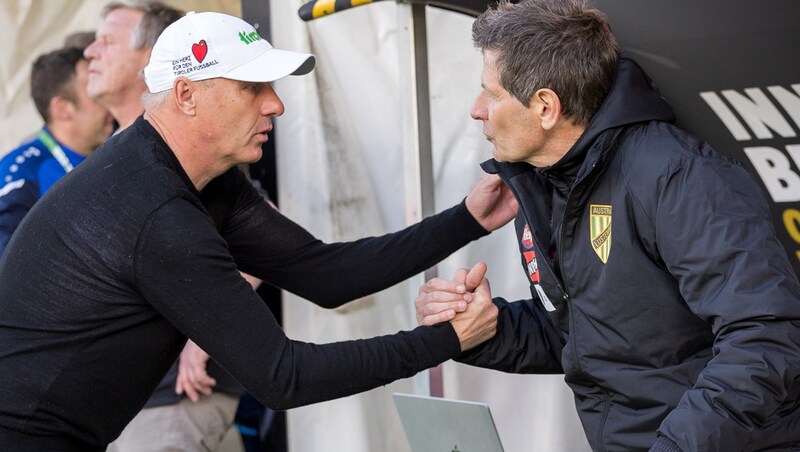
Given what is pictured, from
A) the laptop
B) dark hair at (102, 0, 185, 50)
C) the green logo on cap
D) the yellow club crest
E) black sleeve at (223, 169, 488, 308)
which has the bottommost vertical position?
the laptop

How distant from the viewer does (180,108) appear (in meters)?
2.17

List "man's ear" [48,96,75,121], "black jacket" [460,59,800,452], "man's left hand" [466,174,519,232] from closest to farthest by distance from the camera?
"black jacket" [460,59,800,452] < "man's left hand" [466,174,519,232] < "man's ear" [48,96,75,121]

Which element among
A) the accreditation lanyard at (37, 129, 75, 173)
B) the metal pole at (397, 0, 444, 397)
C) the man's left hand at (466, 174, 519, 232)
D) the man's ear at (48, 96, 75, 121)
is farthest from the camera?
the man's ear at (48, 96, 75, 121)

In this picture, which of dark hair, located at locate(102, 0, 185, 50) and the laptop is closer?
the laptop

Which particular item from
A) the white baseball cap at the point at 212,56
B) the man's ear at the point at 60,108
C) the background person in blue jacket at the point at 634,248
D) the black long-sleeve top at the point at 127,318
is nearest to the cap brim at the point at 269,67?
the white baseball cap at the point at 212,56

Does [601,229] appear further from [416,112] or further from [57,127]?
[57,127]

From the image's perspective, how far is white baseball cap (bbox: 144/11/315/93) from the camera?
2150 millimetres

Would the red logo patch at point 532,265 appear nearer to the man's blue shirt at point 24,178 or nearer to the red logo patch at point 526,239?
the red logo patch at point 526,239

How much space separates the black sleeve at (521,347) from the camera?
91.2 inches

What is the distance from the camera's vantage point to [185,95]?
7.11 ft

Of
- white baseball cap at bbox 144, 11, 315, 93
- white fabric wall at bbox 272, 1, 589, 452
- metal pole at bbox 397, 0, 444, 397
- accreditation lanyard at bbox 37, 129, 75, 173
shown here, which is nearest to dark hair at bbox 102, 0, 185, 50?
white fabric wall at bbox 272, 1, 589, 452

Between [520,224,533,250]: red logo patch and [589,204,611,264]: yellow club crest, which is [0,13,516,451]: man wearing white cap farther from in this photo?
[589,204,611,264]: yellow club crest

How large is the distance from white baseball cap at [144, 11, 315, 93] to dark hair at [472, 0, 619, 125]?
0.47m

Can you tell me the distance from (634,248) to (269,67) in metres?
0.83
